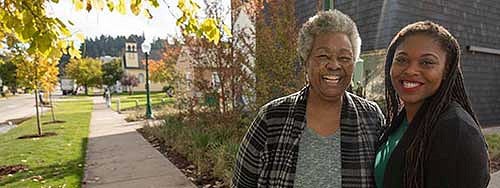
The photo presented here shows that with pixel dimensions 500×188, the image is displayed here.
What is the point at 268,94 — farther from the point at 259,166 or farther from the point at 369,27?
the point at 259,166

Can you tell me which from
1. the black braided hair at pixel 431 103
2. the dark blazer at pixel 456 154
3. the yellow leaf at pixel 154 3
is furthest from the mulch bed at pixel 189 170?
the dark blazer at pixel 456 154

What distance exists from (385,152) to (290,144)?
1.41 ft

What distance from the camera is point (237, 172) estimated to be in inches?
79.4

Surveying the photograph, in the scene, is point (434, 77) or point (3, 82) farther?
point (3, 82)

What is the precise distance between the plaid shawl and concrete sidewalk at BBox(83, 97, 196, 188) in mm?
3716

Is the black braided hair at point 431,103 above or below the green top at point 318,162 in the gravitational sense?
above

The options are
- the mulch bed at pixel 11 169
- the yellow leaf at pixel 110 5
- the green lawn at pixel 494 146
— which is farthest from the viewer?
the green lawn at pixel 494 146

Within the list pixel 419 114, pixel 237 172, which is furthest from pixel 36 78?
pixel 419 114

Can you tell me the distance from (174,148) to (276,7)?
142 inches

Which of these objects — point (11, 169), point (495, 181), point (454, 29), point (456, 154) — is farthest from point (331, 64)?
point (454, 29)

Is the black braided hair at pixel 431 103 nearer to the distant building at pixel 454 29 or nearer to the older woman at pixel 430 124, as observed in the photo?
the older woman at pixel 430 124

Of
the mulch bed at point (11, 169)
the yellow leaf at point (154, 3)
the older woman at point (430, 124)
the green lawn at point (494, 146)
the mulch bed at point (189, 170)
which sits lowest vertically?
the mulch bed at point (11, 169)

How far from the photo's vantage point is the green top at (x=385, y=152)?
165cm

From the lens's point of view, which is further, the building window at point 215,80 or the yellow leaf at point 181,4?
the building window at point 215,80
